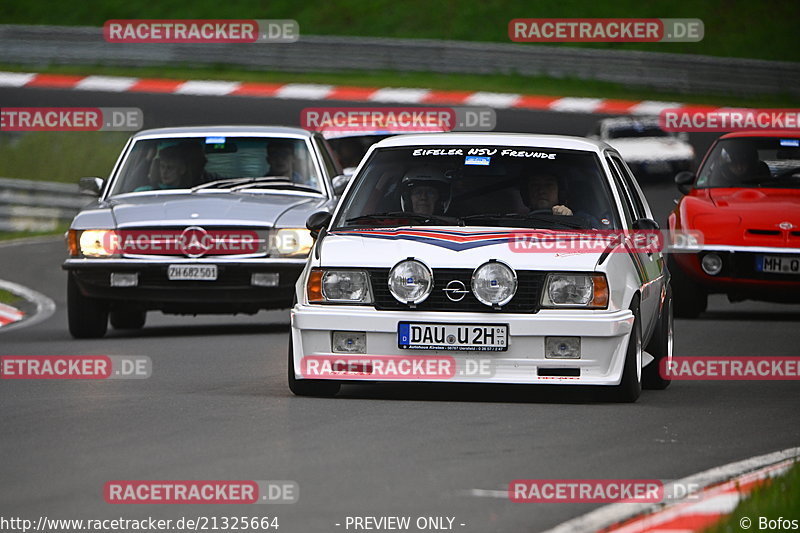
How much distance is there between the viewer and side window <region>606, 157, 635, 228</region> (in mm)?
10039

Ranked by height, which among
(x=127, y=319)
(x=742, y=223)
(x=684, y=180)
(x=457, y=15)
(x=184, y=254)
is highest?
(x=457, y=15)

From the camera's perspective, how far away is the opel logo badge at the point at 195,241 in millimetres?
13188

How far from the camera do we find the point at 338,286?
9297mm

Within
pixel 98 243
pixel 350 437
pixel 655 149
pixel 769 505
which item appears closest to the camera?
pixel 769 505

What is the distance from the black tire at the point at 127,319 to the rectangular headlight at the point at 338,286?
17.9 feet

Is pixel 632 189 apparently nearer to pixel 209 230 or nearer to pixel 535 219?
pixel 535 219

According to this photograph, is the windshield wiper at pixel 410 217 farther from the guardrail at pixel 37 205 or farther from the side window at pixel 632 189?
the guardrail at pixel 37 205

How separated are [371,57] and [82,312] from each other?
2449cm

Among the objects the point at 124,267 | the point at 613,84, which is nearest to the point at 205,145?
the point at 124,267

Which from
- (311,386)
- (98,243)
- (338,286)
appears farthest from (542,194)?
(98,243)

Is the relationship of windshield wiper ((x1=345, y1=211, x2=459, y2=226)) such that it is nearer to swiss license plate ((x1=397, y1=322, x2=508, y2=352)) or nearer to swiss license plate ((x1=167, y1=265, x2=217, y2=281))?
swiss license plate ((x1=397, y1=322, x2=508, y2=352))

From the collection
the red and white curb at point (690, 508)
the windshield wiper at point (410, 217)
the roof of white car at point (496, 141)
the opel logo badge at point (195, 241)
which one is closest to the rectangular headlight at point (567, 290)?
the windshield wiper at point (410, 217)

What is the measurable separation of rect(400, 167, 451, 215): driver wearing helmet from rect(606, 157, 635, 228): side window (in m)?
0.96

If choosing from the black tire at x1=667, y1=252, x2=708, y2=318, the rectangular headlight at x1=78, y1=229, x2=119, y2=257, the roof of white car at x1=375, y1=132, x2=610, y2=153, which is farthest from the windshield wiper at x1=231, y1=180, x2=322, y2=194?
the roof of white car at x1=375, y1=132, x2=610, y2=153
